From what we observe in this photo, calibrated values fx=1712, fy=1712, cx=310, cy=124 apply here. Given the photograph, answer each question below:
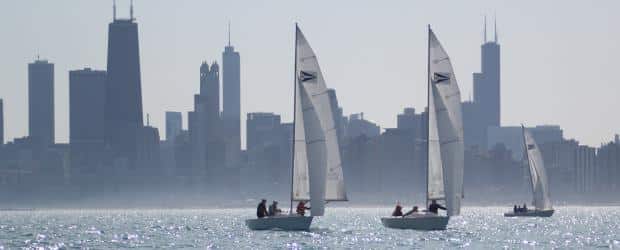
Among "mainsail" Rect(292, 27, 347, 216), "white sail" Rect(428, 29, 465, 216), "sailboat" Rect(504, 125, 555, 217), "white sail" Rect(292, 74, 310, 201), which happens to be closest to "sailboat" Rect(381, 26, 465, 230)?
"white sail" Rect(428, 29, 465, 216)

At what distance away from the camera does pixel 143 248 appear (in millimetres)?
75438

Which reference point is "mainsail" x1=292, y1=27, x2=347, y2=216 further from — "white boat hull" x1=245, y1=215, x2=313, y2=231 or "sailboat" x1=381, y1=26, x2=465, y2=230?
"sailboat" x1=381, y1=26, x2=465, y2=230

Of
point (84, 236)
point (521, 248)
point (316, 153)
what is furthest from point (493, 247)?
point (84, 236)

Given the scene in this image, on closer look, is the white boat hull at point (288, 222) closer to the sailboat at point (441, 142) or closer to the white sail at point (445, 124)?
the sailboat at point (441, 142)

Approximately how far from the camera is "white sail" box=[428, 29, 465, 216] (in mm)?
84000

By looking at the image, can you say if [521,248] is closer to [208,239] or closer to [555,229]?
[208,239]

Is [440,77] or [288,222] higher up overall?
[440,77]

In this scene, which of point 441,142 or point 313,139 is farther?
point 441,142

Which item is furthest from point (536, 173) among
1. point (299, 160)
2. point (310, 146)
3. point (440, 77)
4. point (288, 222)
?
point (288, 222)

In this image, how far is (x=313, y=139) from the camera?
83188 millimetres

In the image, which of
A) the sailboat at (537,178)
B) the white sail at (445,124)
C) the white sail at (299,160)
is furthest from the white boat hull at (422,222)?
the sailboat at (537,178)

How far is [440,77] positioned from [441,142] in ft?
10.7

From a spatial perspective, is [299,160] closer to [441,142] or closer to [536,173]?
[441,142]

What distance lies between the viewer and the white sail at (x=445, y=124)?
8400cm
